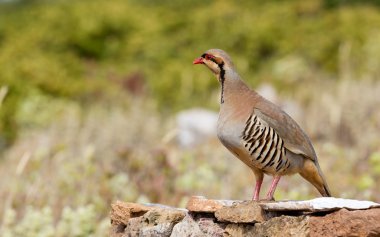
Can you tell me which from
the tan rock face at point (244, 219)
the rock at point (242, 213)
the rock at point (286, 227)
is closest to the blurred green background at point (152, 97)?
the tan rock face at point (244, 219)

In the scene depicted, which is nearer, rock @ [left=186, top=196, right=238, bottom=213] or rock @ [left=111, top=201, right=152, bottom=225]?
rock @ [left=186, top=196, right=238, bottom=213]

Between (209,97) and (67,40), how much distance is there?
587 cm

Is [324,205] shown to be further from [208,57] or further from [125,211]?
[208,57]

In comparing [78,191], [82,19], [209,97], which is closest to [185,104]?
[209,97]

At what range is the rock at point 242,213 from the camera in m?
4.46

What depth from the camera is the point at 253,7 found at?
2800cm

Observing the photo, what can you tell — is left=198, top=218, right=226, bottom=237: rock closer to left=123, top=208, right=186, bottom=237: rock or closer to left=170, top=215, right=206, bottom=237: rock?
left=170, top=215, right=206, bottom=237: rock

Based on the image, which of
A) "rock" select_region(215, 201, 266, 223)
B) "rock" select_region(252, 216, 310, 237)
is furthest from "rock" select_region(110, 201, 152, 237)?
"rock" select_region(252, 216, 310, 237)

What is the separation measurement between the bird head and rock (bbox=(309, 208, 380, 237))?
1.59 meters

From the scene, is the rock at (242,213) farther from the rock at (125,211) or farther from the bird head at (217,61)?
the bird head at (217,61)

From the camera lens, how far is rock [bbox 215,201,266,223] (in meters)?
4.46

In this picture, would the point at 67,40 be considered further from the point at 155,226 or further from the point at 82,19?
the point at 155,226

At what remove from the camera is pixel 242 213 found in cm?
454

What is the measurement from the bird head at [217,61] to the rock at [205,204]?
3.27 ft
